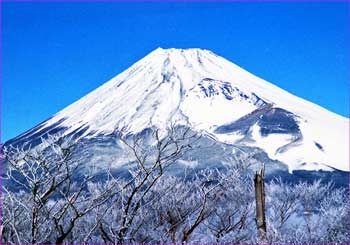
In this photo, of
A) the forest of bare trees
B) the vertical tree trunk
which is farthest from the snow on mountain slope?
the vertical tree trunk

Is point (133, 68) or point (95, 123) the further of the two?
point (133, 68)

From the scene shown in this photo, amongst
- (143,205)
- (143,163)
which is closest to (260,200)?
(143,163)

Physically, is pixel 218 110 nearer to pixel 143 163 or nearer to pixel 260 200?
pixel 143 163

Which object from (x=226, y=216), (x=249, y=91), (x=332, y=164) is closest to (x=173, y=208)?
(x=226, y=216)


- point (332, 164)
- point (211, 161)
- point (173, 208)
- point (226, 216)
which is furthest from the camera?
point (332, 164)

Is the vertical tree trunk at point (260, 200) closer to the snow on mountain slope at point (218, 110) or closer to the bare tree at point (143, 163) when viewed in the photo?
the bare tree at point (143, 163)

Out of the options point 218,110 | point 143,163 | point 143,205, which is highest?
point 218,110

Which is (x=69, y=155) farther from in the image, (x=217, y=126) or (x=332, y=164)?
(x=217, y=126)

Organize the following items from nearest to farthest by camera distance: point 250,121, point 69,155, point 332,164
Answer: point 69,155
point 332,164
point 250,121
